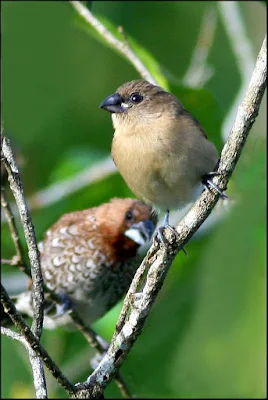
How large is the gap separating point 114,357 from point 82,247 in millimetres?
2553

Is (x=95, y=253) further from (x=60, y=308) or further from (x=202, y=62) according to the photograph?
(x=202, y=62)

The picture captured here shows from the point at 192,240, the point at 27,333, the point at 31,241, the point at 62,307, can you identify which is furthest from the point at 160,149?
the point at 192,240

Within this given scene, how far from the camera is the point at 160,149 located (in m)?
3.99

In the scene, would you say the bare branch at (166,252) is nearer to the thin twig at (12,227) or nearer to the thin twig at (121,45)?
the thin twig at (12,227)

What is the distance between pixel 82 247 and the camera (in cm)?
582

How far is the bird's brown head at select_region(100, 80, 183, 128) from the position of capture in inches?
167

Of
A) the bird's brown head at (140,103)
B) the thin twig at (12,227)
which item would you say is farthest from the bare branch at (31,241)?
the bird's brown head at (140,103)

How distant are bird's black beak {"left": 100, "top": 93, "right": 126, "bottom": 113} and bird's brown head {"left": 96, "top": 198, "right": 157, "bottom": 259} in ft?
4.83

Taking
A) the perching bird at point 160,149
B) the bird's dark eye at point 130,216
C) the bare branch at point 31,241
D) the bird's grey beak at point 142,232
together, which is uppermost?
the bare branch at point 31,241

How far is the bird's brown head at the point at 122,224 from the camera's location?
5805 millimetres

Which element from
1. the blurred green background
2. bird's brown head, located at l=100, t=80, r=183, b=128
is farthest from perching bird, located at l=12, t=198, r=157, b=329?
bird's brown head, located at l=100, t=80, r=183, b=128

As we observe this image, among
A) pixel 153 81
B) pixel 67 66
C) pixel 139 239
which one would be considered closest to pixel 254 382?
pixel 139 239

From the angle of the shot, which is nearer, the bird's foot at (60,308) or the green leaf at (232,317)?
the bird's foot at (60,308)

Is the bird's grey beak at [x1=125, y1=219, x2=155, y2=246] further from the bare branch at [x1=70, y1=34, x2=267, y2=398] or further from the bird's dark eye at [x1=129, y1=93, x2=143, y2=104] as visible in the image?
the bare branch at [x1=70, y1=34, x2=267, y2=398]
